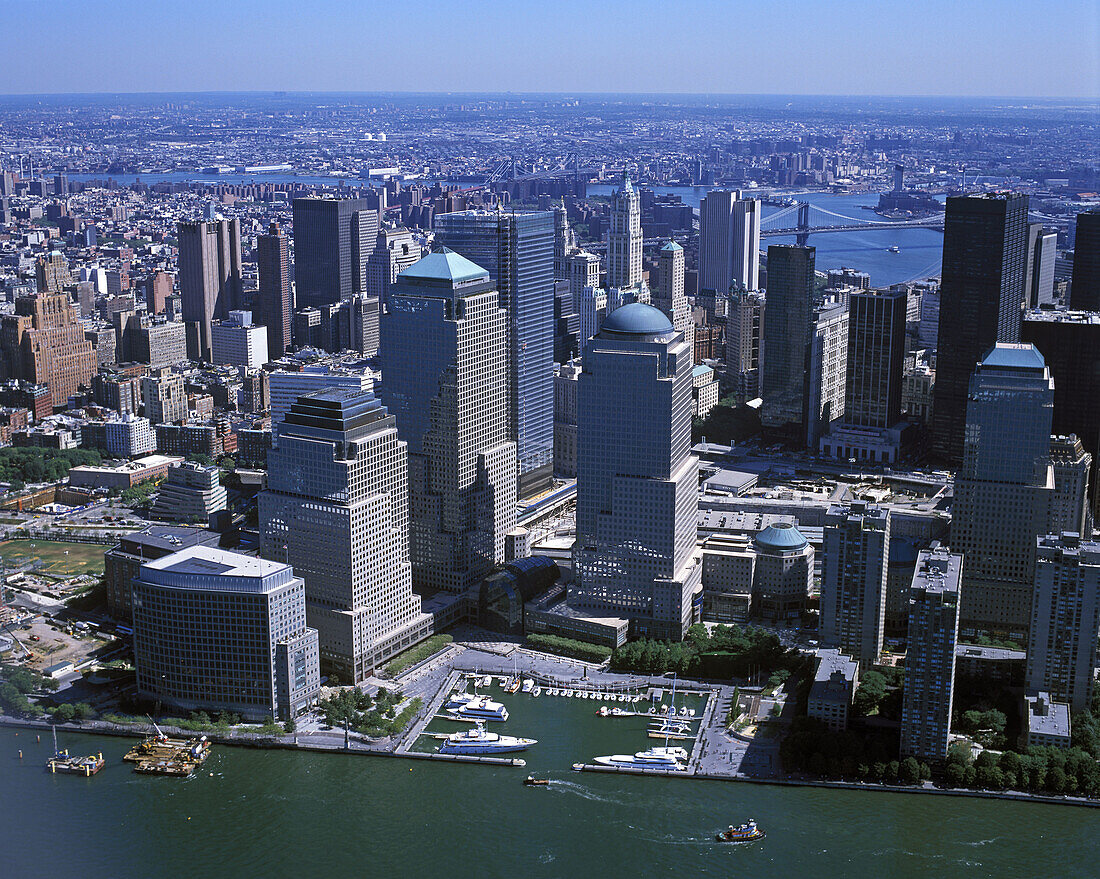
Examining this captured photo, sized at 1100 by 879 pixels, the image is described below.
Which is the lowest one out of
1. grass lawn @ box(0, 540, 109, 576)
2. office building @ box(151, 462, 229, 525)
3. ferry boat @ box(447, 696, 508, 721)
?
ferry boat @ box(447, 696, 508, 721)

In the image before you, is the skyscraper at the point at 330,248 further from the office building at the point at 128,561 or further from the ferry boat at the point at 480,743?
the ferry boat at the point at 480,743

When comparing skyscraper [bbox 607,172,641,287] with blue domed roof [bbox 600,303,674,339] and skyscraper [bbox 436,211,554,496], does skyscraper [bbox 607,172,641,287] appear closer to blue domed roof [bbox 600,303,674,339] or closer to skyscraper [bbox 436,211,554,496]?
skyscraper [bbox 436,211,554,496]

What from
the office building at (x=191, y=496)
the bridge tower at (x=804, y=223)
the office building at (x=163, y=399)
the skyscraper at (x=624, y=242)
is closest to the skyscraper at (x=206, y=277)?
the office building at (x=163, y=399)

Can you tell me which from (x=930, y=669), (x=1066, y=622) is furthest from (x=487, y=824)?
(x=1066, y=622)

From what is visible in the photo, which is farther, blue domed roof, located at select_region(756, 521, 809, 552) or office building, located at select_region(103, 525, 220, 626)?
blue domed roof, located at select_region(756, 521, 809, 552)

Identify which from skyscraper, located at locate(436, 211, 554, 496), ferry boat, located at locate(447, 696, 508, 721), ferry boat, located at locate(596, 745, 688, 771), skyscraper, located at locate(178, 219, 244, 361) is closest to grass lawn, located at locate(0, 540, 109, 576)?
skyscraper, located at locate(436, 211, 554, 496)

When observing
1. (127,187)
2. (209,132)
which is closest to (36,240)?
(127,187)

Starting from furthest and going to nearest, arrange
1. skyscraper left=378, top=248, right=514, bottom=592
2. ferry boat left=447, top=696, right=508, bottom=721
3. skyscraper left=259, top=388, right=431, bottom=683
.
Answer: skyscraper left=378, top=248, right=514, bottom=592
skyscraper left=259, top=388, right=431, bottom=683
ferry boat left=447, top=696, right=508, bottom=721
